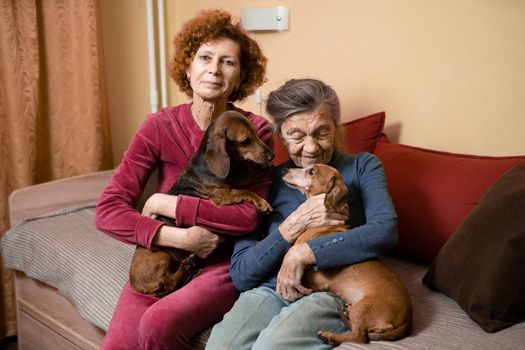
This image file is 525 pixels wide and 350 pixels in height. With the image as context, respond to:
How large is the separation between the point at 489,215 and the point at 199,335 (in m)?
0.97

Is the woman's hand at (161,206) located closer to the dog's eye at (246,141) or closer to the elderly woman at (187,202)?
the elderly woman at (187,202)

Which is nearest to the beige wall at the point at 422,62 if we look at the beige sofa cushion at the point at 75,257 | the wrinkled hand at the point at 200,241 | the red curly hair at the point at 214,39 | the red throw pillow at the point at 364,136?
the red throw pillow at the point at 364,136

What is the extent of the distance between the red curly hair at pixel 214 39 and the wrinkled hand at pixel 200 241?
0.62 meters

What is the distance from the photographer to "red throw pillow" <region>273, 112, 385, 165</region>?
2.31 metres

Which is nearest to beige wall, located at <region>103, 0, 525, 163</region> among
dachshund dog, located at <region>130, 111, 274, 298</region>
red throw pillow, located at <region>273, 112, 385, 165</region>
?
red throw pillow, located at <region>273, 112, 385, 165</region>

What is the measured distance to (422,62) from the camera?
2.27 m

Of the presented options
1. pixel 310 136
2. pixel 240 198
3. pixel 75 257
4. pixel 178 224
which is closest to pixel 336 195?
pixel 310 136

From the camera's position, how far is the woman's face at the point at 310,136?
1728 millimetres

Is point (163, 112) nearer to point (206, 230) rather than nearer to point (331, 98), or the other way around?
point (206, 230)

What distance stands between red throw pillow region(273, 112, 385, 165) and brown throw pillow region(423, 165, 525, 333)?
2.06 feet

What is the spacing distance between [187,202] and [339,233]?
509 mm

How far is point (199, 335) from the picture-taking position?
5.39 feet

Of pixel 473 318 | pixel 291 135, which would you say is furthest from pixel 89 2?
pixel 473 318

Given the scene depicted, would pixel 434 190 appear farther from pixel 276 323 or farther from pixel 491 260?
pixel 276 323
